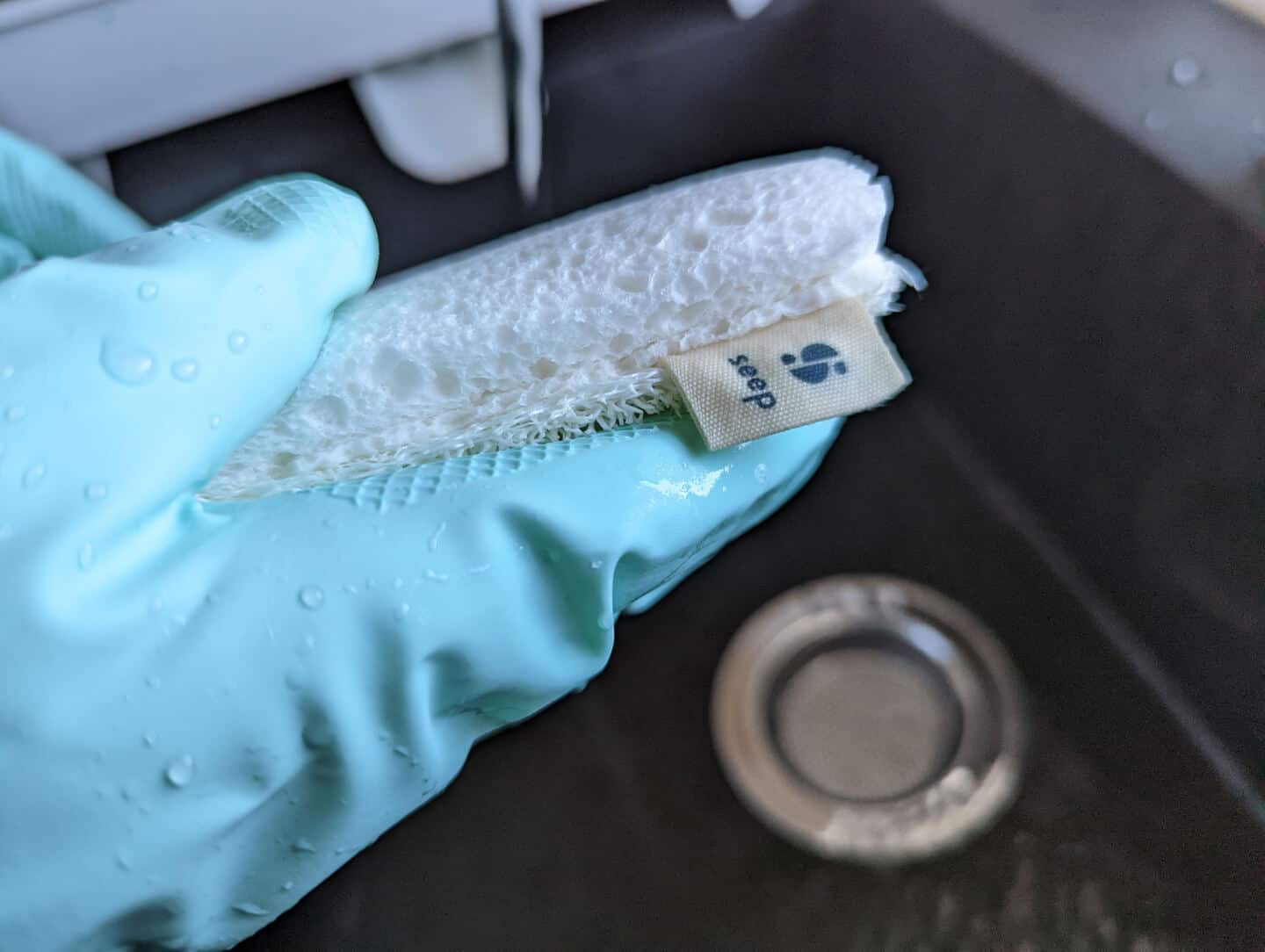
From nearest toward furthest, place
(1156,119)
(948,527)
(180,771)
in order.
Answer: (180,771) < (1156,119) < (948,527)

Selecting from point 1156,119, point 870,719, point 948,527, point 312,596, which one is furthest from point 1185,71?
point 312,596

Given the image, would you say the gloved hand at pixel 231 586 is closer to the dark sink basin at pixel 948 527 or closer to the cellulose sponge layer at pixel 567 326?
the cellulose sponge layer at pixel 567 326

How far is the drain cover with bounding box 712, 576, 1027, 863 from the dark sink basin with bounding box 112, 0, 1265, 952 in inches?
0.6

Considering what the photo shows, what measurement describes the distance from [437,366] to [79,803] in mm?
192

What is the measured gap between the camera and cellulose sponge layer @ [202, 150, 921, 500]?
14.3 inches

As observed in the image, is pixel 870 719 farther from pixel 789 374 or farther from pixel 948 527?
pixel 789 374

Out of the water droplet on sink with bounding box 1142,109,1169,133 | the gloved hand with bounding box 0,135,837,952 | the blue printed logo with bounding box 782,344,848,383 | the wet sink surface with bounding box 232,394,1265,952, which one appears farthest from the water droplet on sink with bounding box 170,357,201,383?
the water droplet on sink with bounding box 1142,109,1169,133

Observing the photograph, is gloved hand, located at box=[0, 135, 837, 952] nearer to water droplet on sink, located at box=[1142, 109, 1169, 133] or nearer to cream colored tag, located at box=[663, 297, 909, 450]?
cream colored tag, located at box=[663, 297, 909, 450]

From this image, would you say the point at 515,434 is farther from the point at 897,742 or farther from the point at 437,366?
the point at 897,742

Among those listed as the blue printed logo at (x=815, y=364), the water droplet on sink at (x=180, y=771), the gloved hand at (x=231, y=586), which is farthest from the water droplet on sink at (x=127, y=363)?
the blue printed logo at (x=815, y=364)

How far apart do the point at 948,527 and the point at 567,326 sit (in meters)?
0.37

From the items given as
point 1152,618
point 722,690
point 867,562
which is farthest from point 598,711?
point 1152,618

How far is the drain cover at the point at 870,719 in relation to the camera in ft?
1.72

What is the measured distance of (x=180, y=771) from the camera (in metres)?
0.28
